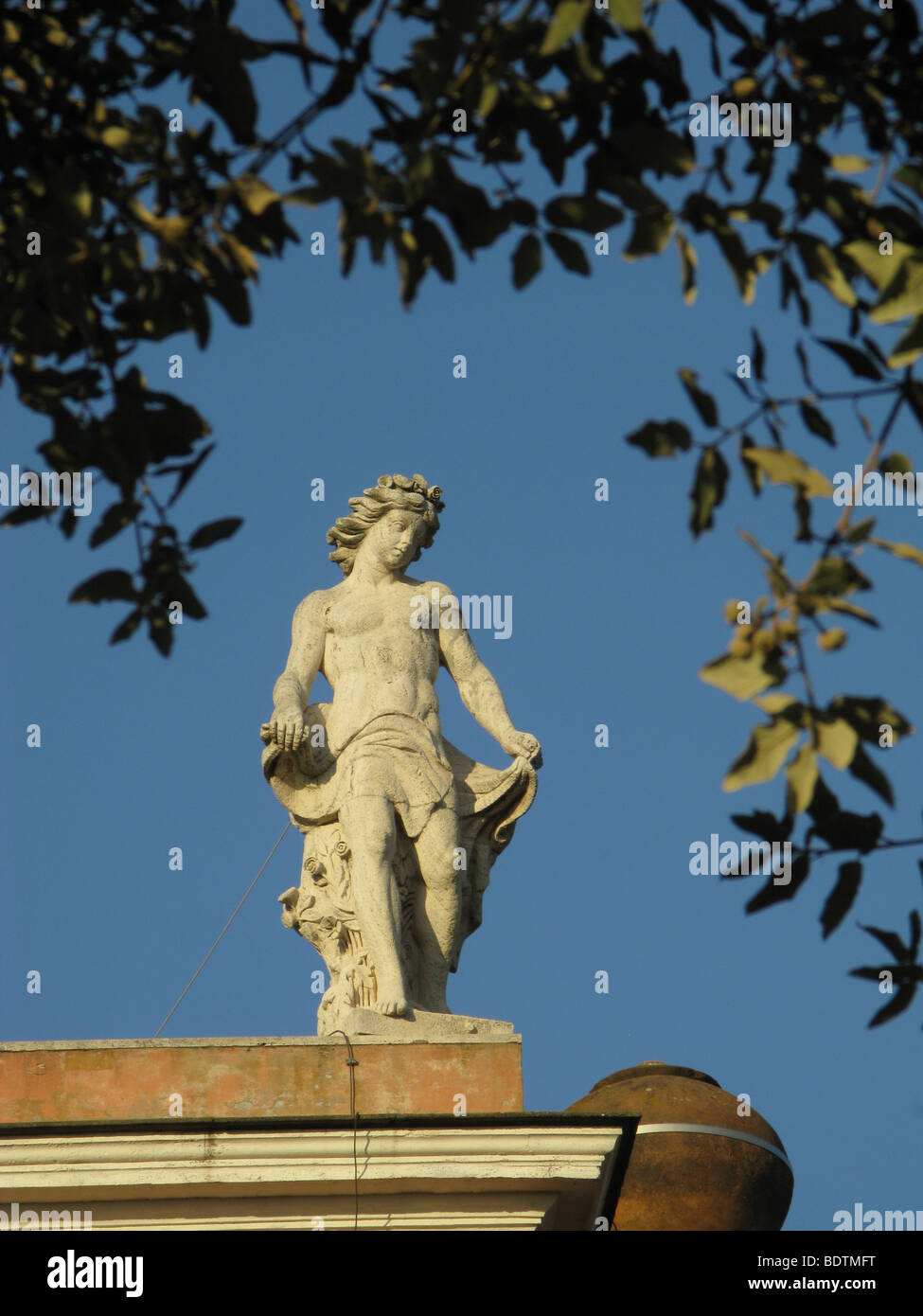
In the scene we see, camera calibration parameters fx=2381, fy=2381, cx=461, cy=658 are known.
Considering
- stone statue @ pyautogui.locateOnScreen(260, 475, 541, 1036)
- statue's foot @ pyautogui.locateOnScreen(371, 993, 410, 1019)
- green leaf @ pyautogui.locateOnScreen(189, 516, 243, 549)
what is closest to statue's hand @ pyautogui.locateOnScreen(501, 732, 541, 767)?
stone statue @ pyautogui.locateOnScreen(260, 475, 541, 1036)

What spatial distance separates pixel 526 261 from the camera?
6590 mm

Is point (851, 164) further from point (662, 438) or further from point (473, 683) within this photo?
point (473, 683)

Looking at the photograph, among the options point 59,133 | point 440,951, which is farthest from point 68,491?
point 440,951

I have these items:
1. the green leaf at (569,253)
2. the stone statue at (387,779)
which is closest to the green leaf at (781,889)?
the green leaf at (569,253)

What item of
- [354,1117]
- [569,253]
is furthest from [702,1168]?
[569,253]

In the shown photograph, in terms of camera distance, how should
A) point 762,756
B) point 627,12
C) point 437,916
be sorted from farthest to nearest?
point 437,916 → point 627,12 → point 762,756

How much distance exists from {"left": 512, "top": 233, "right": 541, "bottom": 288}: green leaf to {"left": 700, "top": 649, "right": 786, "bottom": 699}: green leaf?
1.39 metres

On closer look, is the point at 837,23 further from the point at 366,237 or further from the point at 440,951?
the point at 440,951

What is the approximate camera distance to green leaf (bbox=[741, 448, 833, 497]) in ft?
19.5

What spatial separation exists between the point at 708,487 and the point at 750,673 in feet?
2.26

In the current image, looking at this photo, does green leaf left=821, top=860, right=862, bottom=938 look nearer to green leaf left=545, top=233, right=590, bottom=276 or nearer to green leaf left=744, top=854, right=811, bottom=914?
green leaf left=744, top=854, right=811, bottom=914

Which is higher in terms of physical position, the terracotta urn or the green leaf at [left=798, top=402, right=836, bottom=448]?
the green leaf at [left=798, top=402, right=836, bottom=448]

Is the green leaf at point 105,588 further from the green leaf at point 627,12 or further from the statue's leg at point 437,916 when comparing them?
the statue's leg at point 437,916

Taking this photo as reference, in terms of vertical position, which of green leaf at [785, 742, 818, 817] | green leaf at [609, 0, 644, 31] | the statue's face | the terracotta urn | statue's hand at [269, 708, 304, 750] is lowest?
the terracotta urn
